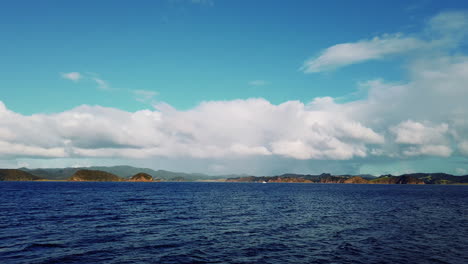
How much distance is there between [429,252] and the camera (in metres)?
32.5

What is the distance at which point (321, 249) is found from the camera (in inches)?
1294

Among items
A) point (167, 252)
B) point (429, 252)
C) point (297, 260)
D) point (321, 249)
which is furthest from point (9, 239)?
point (429, 252)

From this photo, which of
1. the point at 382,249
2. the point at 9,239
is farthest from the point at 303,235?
the point at 9,239

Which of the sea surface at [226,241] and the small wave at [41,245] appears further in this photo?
the small wave at [41,245]

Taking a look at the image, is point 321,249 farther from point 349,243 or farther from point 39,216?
point 39,216

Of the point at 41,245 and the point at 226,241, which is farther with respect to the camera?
the point at 226,241

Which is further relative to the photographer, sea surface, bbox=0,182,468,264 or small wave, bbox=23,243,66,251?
small wave, bbox=23,243,66,251

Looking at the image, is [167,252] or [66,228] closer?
[167,252]

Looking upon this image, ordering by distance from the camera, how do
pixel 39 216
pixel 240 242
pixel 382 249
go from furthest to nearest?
pixel 39 216 < pixel 240 242 < pixel 382 249

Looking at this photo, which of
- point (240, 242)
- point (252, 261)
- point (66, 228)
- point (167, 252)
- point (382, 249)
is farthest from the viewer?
point (66, 228)

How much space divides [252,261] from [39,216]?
172 ft

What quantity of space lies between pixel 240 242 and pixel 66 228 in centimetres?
2982

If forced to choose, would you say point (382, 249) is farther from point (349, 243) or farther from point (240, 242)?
point (240, 242)

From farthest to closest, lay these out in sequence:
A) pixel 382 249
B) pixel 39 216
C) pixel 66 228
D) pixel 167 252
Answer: pixel 39 216 < pixel 66 228 < pixel 382 249 < pixel 167 252
